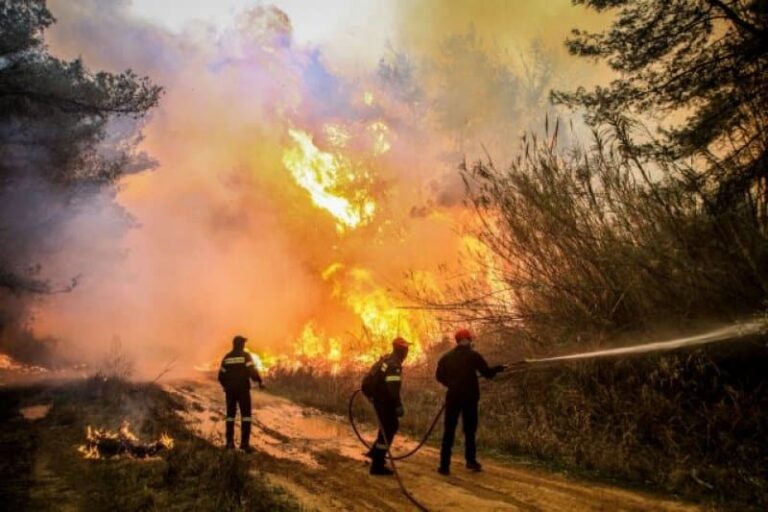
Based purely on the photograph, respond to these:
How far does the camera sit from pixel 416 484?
7996 mm

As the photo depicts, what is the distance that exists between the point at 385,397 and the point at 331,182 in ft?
67.5

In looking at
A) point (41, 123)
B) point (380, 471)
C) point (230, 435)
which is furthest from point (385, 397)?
point (41, 123)

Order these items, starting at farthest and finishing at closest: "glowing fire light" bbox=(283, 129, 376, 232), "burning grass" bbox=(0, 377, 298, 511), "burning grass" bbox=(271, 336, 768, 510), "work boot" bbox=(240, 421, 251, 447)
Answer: "glowing fire light" bbox=(283, 129, 376, 232) → "work boot" bbox=(240, 421, 251, 447) → "burning grass" bbox=(271, 336, 768, 510) → "burning grass" bbox=(0, 377, 298, 511)

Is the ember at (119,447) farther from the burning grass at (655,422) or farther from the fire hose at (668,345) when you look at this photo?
the burning grass at (655,422)

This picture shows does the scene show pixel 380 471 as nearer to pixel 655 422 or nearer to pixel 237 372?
pixel 237 372

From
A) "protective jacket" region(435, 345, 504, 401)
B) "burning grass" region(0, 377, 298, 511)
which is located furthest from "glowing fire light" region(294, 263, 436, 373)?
"protective jacket" region(435, 345, 504, 401)

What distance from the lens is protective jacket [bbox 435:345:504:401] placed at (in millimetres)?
8703

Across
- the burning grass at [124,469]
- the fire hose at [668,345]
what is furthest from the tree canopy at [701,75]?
the burning grass at [124,469]

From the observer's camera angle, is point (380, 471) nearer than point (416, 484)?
No

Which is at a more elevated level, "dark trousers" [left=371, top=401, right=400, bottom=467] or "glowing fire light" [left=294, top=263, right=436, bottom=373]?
"glowing fire light" [left=294, top=263, right=436, bottom=373]

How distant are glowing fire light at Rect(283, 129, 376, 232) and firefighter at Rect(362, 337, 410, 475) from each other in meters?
19.1

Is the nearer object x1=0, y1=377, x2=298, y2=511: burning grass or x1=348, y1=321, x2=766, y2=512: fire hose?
x1=0, y1=377, x2=298, y2=511: burning grass

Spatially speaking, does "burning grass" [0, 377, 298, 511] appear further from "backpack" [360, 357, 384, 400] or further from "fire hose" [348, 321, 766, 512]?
"backpack" [360, 357, 384, 400]

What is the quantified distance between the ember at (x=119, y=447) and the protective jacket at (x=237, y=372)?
1554 millimetres
